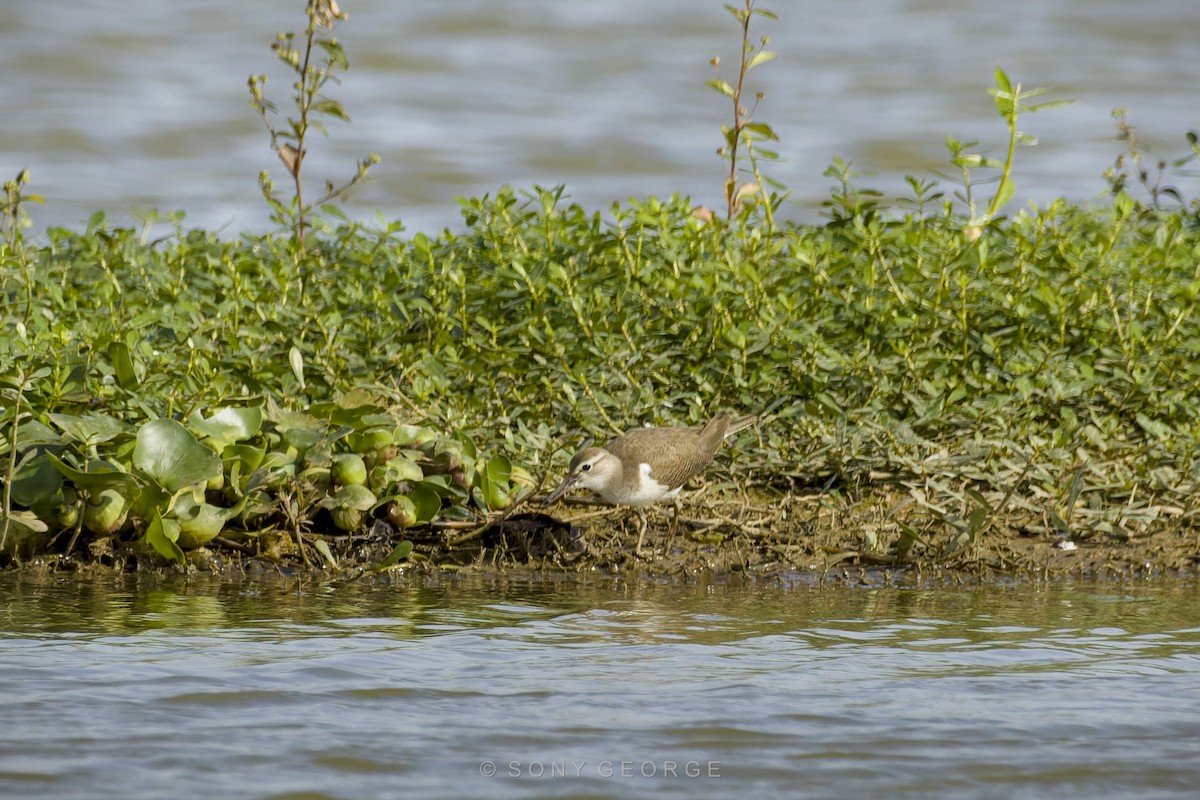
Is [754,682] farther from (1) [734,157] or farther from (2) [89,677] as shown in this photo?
(1) [734,157]

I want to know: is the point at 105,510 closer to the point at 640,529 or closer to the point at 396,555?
the point at 396,555

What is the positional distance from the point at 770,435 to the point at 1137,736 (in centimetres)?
344

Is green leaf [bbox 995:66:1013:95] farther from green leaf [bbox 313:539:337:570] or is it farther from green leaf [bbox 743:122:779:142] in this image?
green leaf [bbox 313:539:337:570]

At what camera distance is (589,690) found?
201 inches

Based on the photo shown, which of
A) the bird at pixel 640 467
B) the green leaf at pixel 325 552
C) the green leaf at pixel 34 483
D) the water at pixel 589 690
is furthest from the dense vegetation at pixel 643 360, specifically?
the water at pixel 589 690

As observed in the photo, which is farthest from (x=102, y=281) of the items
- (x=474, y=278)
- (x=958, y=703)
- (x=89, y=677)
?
(x=958, y=703)

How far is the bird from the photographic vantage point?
6855 mm

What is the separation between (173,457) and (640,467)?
196cm

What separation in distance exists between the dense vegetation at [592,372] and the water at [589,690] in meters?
0.43

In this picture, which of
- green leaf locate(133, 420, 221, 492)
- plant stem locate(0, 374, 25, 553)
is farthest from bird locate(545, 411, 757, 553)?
plant stem locate(0, 374, 25, 553)

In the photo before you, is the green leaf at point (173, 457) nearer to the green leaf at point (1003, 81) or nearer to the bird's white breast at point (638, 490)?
the bird's white breast at point (638, 490)

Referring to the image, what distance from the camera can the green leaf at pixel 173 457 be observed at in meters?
6.67

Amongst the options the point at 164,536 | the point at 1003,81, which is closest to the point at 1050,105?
the point at 1003,81

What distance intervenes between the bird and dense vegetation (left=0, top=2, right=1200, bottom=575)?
36 cm
